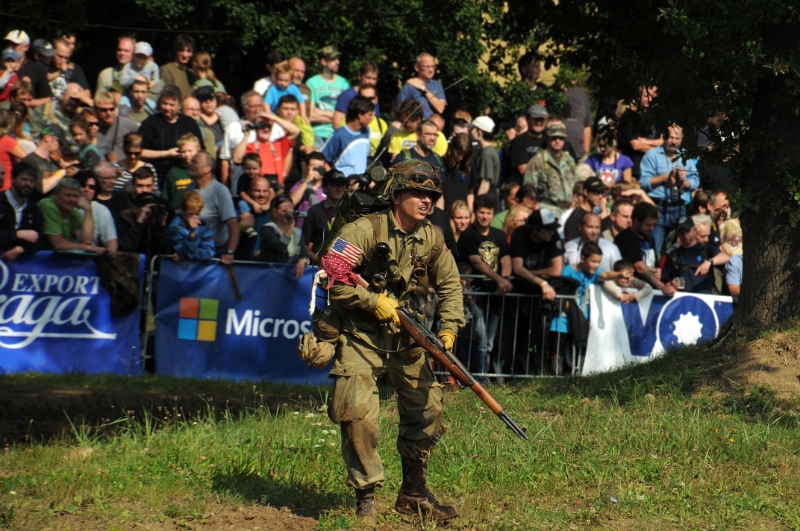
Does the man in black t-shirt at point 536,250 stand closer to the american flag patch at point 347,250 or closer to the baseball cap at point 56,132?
the baseball cap at point 56,132

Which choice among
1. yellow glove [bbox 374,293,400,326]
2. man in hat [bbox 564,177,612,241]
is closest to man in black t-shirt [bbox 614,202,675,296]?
man in hat [bbox 564,177,612,241]

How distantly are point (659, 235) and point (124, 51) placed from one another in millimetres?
7677

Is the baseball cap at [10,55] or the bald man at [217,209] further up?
the baseball cap at [10,55]

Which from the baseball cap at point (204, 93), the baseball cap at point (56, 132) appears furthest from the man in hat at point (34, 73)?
the baseball cap at point (204, 93)

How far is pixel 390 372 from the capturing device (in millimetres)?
6484

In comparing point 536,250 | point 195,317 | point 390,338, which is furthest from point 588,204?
point 390,338

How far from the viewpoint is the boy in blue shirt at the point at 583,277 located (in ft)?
38.9

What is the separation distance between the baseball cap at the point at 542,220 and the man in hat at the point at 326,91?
4.09 meters

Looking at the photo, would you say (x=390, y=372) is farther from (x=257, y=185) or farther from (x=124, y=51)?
(x=124, y=51)

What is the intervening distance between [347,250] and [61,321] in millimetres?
6059

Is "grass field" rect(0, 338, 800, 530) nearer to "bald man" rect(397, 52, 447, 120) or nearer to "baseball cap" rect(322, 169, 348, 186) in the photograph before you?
"baseball cap" rect(322, 169, 348, 186)

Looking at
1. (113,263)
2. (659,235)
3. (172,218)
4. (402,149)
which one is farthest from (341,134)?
(659,235)

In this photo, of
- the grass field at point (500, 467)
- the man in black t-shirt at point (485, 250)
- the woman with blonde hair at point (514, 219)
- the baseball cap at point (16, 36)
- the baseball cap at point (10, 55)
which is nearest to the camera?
the grass field at point (500, 467)

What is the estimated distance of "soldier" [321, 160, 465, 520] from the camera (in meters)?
6.21
